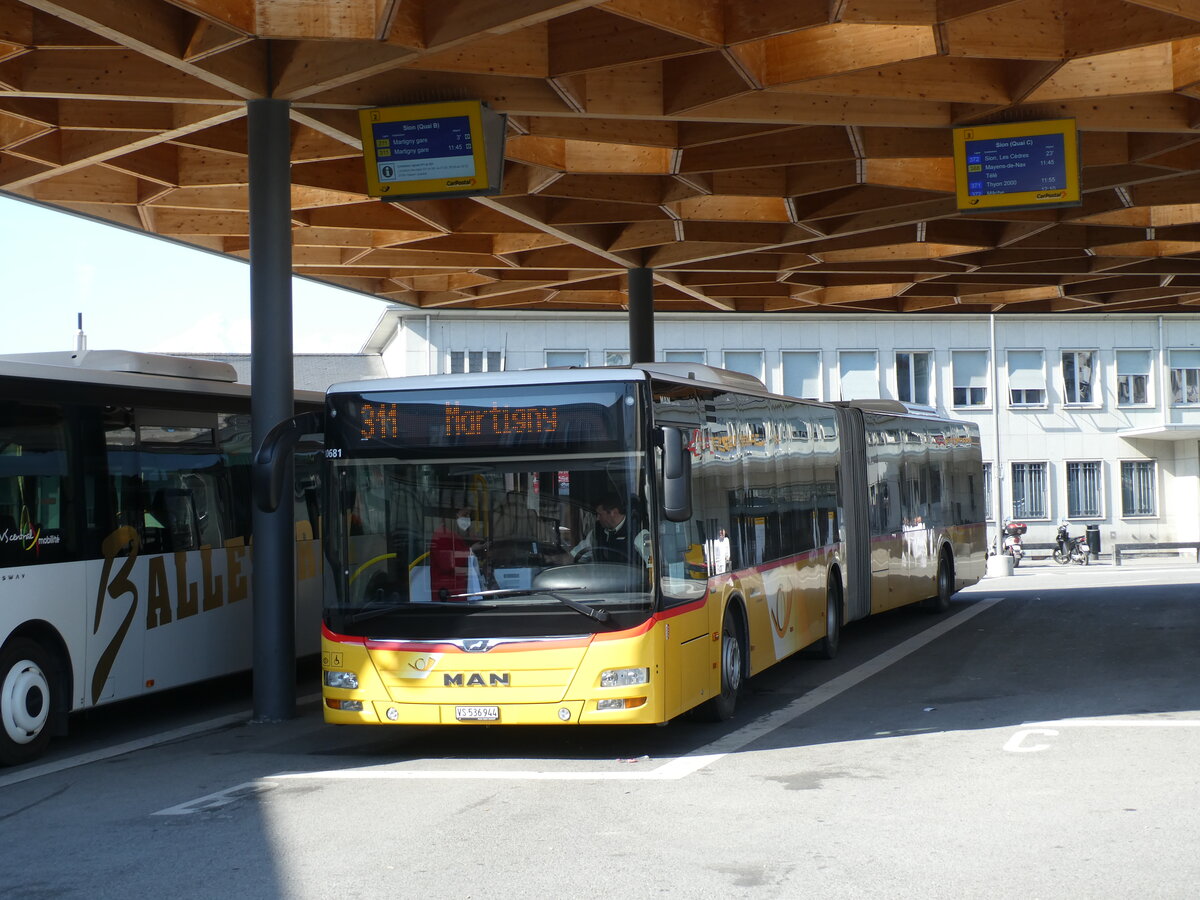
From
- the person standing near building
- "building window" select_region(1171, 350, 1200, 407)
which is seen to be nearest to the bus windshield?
the person standing near building

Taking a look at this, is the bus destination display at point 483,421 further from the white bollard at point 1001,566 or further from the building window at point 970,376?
the building window at point 970,376

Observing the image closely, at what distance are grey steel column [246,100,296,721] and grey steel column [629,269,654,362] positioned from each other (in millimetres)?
10653

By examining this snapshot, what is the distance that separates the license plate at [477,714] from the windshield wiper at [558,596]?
803 millimetres

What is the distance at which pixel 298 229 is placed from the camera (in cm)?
2048

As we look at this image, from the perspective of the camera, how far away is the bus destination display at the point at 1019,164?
15.0 meters

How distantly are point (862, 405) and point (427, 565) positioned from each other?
36.9ft

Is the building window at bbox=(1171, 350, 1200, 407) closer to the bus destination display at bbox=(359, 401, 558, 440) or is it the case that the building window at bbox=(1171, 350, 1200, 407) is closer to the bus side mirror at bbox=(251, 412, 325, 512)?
the bus destination display at bbox=(359, 401, 558, 440)

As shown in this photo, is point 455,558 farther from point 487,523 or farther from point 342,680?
point 342,680

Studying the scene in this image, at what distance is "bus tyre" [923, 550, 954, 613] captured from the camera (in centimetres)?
2378

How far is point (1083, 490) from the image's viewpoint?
4859 centimetres

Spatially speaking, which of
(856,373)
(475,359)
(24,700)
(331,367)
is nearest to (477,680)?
(24,700)

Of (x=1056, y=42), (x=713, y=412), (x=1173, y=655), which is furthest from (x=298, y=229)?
(x=1173, y=655)

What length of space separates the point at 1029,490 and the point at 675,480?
40476 millimetres

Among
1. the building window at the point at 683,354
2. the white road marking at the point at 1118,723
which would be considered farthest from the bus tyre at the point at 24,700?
the building window at the point at 683,354
